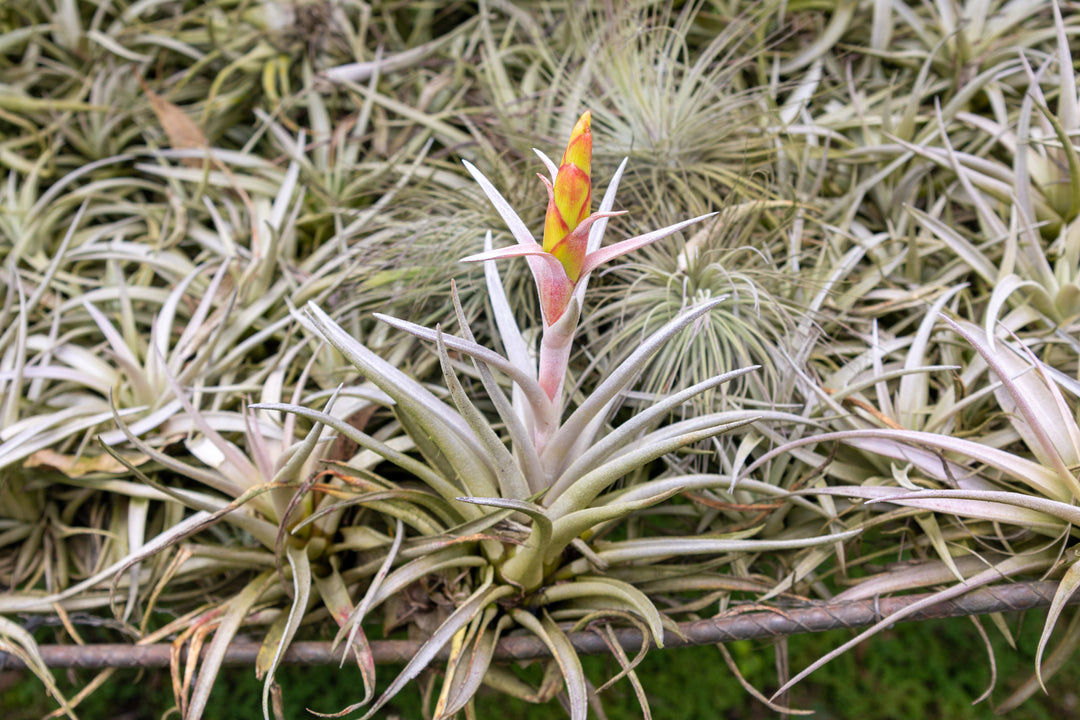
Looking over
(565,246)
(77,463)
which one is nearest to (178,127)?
(77,463)

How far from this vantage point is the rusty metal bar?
0.70 metres

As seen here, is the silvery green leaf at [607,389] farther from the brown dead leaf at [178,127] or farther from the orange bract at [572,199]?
the brown dead leaf at [178,127]

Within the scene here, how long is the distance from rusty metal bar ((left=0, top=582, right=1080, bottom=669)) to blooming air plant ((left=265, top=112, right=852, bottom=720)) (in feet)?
0.08

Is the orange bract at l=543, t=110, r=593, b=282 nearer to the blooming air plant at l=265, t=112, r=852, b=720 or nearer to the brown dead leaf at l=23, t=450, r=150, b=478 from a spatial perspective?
the blooming air plant at l=265, t=112, r=852, b=720

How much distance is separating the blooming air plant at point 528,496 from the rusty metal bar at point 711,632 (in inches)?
0.9

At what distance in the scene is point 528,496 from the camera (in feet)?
2.33

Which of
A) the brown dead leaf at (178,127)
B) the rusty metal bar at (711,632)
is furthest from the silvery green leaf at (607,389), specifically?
the brown dead leaf at (178,127)

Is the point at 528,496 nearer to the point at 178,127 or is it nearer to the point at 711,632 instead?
the point at 711,632

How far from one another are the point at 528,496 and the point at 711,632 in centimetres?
23

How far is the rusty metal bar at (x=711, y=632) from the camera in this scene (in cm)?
70

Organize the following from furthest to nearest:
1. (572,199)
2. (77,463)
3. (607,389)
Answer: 1. (77,463)
2. (607,389)
3. (572,199)

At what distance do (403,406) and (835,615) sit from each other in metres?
0.48

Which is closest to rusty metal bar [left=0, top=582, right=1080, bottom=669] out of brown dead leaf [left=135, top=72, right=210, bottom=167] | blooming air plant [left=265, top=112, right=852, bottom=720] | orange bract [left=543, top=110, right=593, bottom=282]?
blooming air plant [left=265, top=112, right=852, bottom=720]

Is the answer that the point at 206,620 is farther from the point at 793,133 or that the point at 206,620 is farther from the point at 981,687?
the point at 981,687
